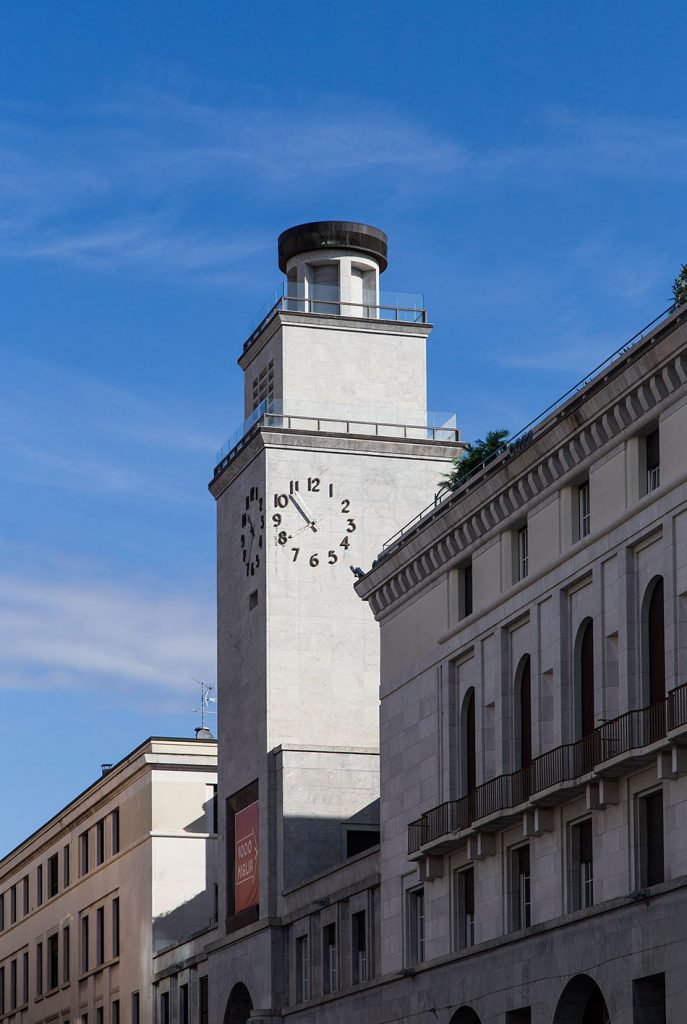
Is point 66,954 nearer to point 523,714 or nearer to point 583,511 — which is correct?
point 523,714

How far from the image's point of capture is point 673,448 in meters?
39.6

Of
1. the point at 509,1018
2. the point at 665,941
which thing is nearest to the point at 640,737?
the point at 665,941

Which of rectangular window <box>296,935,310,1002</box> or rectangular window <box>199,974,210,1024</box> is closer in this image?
rectangular window <box>296,935,310,1002</box>

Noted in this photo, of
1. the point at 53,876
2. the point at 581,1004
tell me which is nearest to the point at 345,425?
the point at 581,1004

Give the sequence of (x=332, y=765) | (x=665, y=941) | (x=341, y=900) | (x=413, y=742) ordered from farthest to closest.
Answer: (x=332, y=765), (x=341, y=900), (x=413, y=742), (x=665, y=941)

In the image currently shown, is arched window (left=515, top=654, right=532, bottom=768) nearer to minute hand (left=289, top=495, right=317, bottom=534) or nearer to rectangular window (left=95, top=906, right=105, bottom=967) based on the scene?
minute hand (left=289, top=495, right=317, bottom=534)

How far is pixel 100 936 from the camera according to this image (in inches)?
3310

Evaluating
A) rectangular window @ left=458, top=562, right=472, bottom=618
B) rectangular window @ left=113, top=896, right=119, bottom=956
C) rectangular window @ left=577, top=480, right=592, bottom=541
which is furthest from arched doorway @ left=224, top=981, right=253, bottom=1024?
rectangular window @ left=577, top=480, right=592, bottom=541

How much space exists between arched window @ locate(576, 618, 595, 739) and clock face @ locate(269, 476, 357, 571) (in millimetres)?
21190

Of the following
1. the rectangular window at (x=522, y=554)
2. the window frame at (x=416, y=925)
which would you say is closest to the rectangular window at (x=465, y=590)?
the rectangular window at (x=522, y=554)

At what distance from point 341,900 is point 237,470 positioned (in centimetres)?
1605

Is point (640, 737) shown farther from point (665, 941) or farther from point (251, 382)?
point (251, 382)

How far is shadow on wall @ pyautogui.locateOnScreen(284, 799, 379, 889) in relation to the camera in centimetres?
6094

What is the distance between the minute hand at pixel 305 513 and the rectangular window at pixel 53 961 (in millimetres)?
36016
